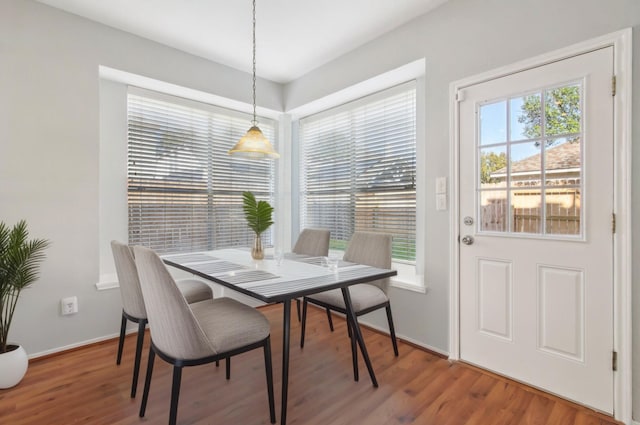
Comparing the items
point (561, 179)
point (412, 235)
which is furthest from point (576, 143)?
point (412, 235)

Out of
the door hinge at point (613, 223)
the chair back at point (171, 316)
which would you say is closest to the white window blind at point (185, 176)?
the chair back at point (171, 316)

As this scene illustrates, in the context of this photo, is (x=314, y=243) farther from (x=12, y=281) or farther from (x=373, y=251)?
(x=12, y=281)

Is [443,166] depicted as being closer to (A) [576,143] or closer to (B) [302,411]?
(A) [576,143]

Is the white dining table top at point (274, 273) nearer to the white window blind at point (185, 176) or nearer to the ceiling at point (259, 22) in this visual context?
the white window blind at point (185, 176)

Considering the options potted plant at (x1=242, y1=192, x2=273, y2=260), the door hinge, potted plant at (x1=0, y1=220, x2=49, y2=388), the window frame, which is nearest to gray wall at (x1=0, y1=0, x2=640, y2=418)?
the window frame

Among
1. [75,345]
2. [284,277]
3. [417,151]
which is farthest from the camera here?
[417,151]

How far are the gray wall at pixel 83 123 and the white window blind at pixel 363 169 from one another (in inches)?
17.0

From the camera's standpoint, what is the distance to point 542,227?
1967mm

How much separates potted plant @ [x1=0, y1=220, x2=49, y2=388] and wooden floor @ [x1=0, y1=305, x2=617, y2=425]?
0.36ft

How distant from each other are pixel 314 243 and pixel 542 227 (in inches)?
71.2

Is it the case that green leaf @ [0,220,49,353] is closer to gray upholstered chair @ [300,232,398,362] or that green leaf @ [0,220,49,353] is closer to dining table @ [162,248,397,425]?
dining table @ [162,248,397,425]

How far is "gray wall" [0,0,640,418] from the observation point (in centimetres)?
221

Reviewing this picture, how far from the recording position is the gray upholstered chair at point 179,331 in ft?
4.70

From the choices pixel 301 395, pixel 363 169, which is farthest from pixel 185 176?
pixel 301 395
